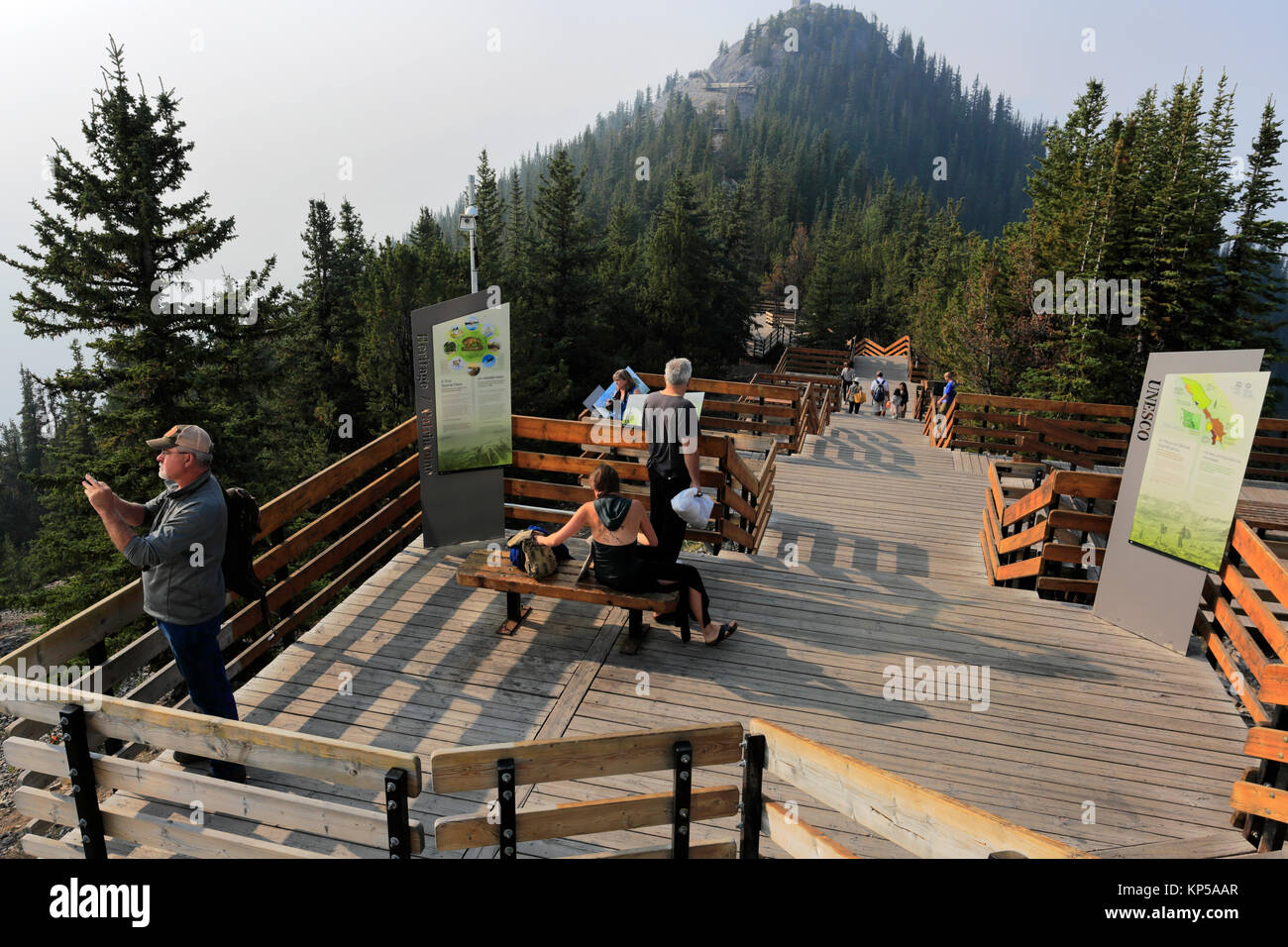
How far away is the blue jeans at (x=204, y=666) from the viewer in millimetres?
4258

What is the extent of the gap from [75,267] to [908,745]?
82.2 feet

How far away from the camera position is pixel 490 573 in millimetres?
6223

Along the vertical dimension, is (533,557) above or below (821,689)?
above

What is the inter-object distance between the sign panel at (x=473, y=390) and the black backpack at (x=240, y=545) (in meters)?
2.63

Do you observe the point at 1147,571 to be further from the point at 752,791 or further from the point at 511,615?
the point at 511,615

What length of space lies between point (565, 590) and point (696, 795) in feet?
8.91

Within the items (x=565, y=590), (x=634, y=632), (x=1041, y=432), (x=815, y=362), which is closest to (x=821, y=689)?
(x=634, y=632)

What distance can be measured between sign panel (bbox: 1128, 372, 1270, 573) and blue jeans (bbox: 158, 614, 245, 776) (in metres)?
6.81

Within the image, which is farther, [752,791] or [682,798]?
[752,791]

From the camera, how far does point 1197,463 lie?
6.12m

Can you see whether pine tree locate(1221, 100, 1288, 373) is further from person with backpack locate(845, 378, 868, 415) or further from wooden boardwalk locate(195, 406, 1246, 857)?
wooden boardwalk locate(195, 406, 1246, 857)

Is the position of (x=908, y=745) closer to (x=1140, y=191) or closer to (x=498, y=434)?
(x=498, y=434)

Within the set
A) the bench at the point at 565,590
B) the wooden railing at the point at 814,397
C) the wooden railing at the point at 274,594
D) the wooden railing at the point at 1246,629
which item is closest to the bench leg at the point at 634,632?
the bench at the point at 565,590
